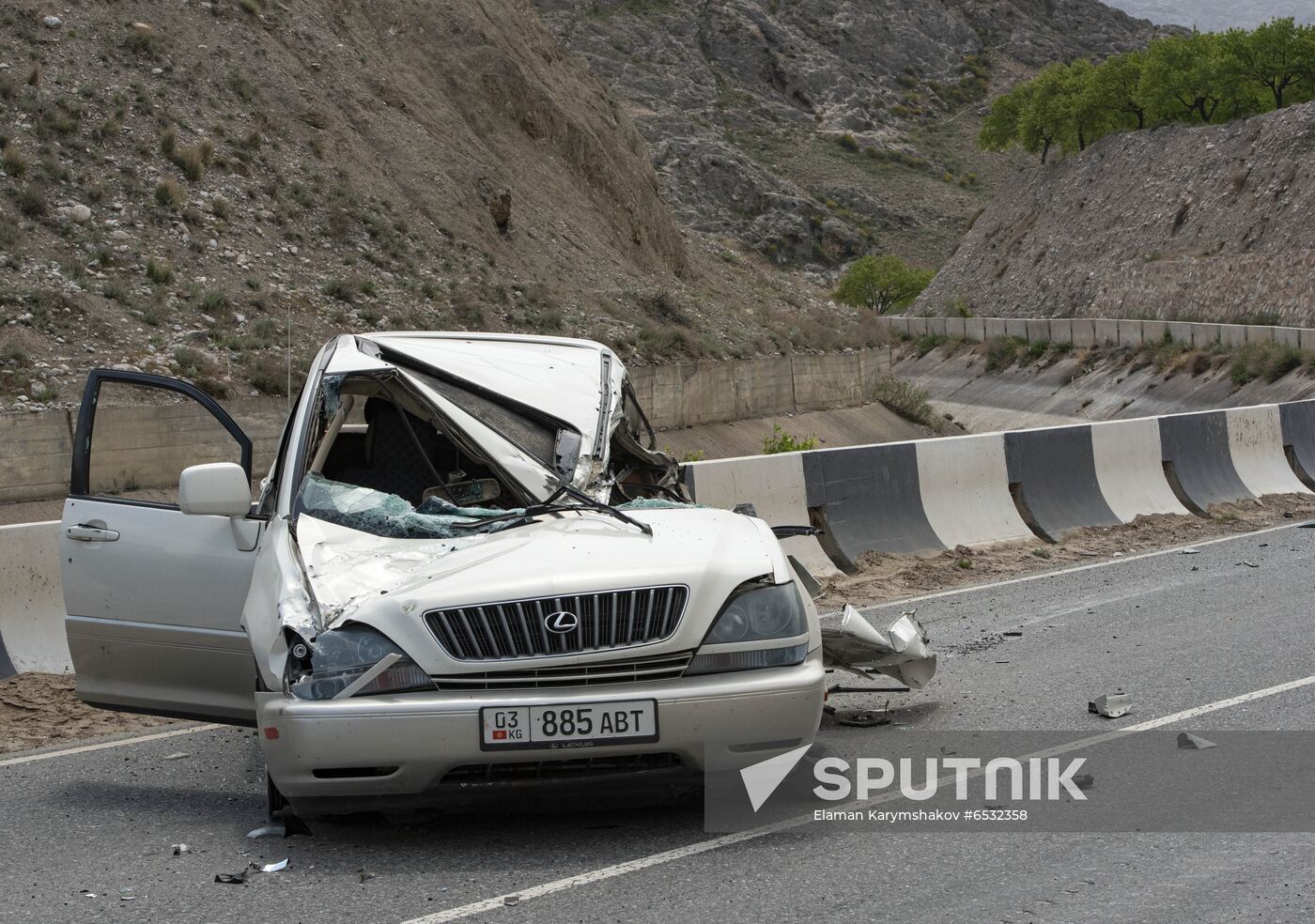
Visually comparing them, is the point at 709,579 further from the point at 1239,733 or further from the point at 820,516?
the point at 820,516

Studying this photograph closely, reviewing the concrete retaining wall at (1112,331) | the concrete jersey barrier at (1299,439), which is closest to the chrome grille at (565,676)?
the concrete jersey barrier at (1299,439)

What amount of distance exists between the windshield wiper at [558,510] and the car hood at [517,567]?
0.14ft

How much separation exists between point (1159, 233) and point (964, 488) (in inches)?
2408

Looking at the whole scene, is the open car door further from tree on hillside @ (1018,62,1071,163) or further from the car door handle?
tree on hillside @ (1018,62,1071,163)

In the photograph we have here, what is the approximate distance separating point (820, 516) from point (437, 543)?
6547 mm

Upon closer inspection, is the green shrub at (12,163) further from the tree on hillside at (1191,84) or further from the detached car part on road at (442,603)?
the tree on hillside at (1191,84)

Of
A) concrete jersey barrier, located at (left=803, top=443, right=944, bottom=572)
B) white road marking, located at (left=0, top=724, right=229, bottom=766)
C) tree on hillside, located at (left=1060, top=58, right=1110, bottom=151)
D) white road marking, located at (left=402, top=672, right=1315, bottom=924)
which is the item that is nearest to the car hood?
white road marking, located at (left=402, top=672, right=1315, bottom=924)

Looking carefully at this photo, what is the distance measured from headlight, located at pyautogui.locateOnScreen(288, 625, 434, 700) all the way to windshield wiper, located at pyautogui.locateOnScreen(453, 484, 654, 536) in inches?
34.5

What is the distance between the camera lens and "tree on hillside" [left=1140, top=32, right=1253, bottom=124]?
77062 mm

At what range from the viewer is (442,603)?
4488 mm

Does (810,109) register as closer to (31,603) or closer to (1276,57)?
(1276,57)

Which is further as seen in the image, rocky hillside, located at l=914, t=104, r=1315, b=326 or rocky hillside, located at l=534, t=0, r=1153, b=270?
rocky hillside, located at l=534, t=0, r=1153, b=270

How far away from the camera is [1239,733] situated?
5906 mm

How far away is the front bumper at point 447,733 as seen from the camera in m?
4.37
